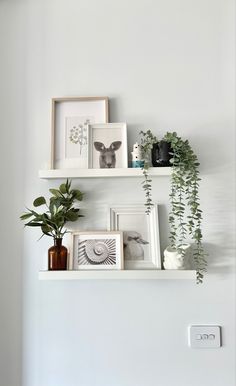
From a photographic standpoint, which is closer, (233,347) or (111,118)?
(233,347)

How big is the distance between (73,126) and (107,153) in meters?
0.20

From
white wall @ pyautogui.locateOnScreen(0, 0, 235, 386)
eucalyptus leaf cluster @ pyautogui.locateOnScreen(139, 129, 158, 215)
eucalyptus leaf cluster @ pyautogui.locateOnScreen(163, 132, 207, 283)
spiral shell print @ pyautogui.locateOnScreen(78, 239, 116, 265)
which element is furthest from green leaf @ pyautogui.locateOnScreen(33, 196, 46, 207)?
eucalyptus leaf cluster @ pyautogui.locateOnScreen(163, 132, 207, 283)

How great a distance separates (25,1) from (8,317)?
4.60ft

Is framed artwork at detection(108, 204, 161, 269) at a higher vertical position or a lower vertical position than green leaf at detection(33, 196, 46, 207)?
lower

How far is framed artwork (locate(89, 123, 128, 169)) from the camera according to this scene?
1510 mm

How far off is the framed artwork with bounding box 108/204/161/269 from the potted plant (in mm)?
172

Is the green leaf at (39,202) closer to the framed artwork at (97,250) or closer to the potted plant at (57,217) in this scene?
the potted plant at (57,217)

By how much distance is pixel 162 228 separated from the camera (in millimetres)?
1532

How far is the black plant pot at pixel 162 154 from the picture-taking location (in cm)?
145

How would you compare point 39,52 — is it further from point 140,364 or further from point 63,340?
point 140,364

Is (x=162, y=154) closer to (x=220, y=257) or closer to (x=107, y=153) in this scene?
(x=107, y=153)

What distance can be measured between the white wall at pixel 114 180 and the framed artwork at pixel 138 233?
0.04 m

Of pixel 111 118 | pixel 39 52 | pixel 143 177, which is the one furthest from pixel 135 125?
pixel 39 52

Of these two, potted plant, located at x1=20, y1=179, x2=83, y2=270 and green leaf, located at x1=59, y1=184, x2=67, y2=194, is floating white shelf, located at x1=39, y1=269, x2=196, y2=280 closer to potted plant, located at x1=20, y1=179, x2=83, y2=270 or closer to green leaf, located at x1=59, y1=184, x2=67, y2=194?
potted plant, located at x1=20, y1=179, x2=83, y2=270
